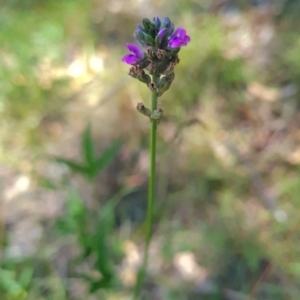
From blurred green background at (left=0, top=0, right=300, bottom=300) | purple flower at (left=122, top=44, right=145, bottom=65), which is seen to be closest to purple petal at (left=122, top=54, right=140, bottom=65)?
purple flower at (left=122, top=44, right=145, bottom=65)

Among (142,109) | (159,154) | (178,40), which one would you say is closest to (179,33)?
(178,40)

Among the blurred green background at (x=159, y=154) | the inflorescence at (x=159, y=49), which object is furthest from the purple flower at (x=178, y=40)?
the blurred green background at (x=159, y=154)

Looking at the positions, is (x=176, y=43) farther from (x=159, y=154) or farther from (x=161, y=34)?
(x=159, y=154)

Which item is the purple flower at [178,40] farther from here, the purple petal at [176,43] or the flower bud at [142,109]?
the flower bud at [142,109]

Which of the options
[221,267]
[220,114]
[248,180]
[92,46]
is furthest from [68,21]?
[221,267]

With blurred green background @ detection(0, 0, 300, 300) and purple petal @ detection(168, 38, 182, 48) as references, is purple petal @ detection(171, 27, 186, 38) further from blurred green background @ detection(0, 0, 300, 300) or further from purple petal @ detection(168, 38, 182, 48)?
blurred green background @ detection(0, 0, 300, 300)

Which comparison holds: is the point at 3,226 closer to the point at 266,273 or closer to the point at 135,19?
the point at 266,273
